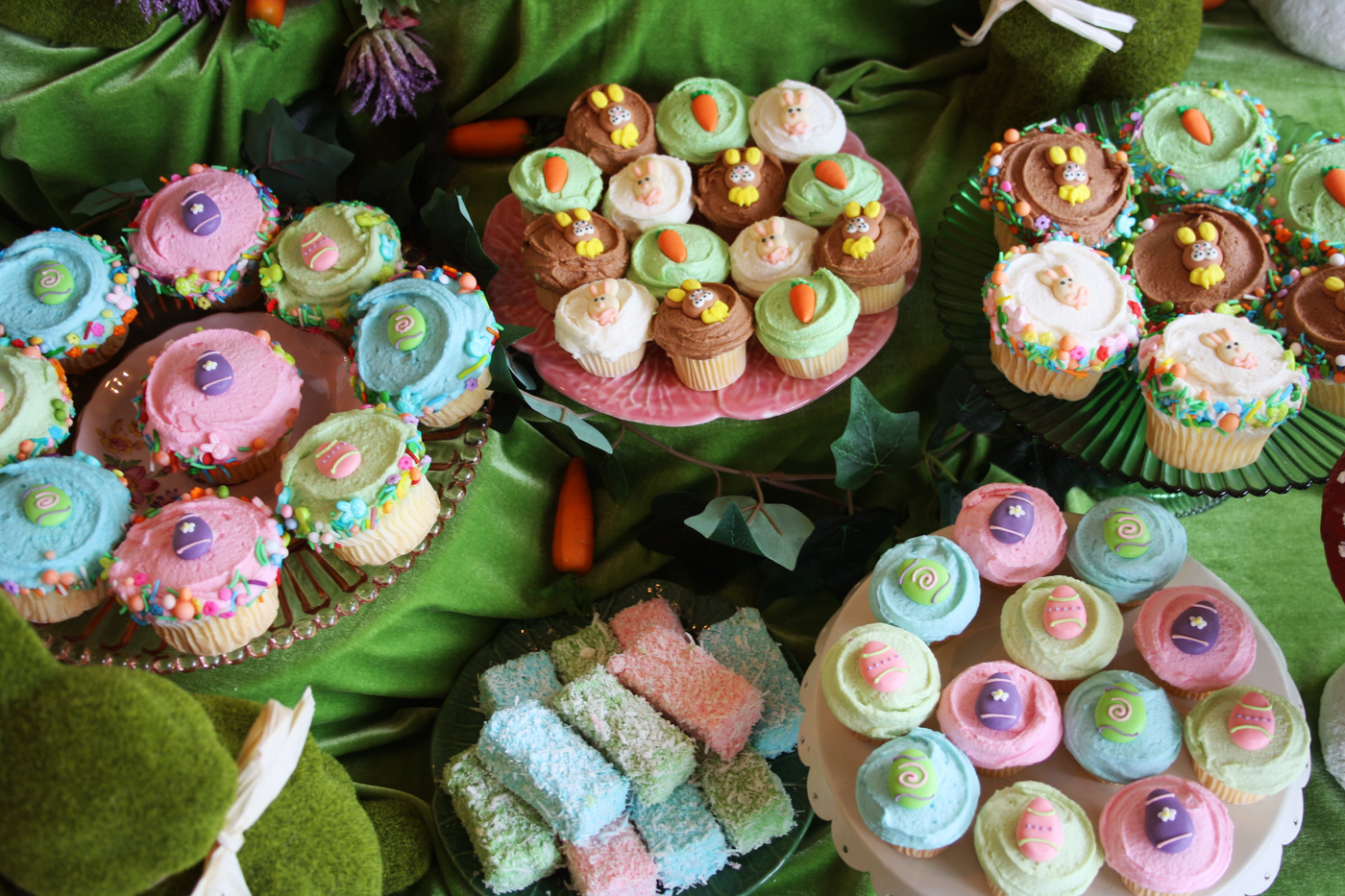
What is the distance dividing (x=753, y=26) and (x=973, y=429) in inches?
45.1

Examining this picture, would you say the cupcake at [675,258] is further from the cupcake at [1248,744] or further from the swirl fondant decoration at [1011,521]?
the cupcake at [1248,744]

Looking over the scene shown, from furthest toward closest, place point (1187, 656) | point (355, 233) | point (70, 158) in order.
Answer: point (70, 158)
point (355, 233)
point (1187, 656)

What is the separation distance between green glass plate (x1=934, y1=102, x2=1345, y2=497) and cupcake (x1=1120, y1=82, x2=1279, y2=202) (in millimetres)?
85

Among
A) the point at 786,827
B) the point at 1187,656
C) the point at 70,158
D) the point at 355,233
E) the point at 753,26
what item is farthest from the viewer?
the point at 753,26

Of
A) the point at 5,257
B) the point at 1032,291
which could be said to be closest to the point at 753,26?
the point at 1032,291

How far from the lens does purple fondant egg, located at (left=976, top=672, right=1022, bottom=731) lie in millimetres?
1426

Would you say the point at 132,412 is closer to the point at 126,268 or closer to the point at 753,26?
the point at 126,268

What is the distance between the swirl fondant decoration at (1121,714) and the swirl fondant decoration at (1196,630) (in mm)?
106

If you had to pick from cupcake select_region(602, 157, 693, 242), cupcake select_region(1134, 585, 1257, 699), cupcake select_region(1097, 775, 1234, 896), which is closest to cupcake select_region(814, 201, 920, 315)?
cupcake select_region(602, 157, 693, 242)

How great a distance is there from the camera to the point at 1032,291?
1.80 metres

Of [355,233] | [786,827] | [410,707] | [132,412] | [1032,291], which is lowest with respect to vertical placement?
[410,707]

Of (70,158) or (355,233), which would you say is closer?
(355,233)

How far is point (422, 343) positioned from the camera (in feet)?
5.84

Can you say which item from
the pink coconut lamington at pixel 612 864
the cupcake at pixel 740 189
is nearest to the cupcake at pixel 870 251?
the cupcake at pixel 740 189
